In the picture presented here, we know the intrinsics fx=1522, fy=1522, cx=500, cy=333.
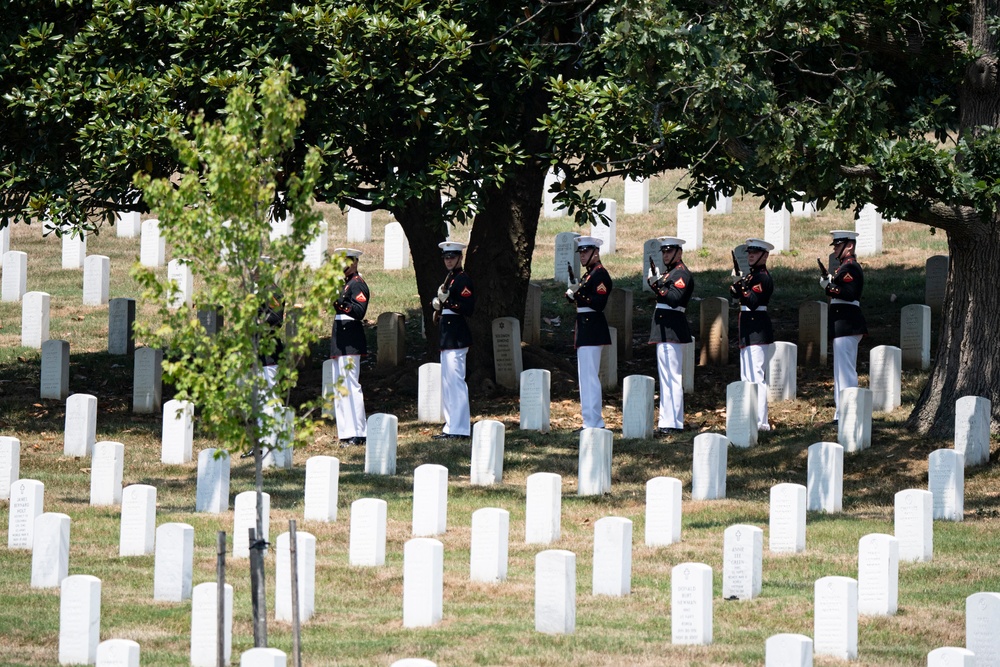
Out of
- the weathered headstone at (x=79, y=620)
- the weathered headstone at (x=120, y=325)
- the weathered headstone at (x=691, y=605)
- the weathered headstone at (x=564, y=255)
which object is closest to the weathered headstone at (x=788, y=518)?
the weathered headstone at (x=691, y=605)

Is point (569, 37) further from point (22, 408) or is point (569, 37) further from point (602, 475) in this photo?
point (22, 408)

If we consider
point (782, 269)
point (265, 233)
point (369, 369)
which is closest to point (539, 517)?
point (265, 233)

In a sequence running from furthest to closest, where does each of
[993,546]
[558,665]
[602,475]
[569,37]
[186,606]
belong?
[569,37] → [602,475] → [993,546] → [186,606] → [558,665]

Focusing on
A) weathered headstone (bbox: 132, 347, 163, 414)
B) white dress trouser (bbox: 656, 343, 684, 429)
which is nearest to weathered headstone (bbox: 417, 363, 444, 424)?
white dress trouser (bbox: 656, 343, 684, 429)

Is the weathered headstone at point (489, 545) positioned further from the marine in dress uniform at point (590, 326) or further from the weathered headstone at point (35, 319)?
the weathered headstone at point (35, 319)

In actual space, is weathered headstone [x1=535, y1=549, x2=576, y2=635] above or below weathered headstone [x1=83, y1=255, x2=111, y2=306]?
below

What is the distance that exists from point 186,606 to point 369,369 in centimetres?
974

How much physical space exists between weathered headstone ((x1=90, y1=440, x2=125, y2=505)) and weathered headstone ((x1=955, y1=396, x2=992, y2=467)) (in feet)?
24.5

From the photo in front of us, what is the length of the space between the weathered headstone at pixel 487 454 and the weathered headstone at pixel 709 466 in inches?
74.0

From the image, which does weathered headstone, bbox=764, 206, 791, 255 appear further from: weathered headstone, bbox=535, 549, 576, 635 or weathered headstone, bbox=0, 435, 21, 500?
weathered headstone, bbox=535, 549, 576, 635

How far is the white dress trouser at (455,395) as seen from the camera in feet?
53.3

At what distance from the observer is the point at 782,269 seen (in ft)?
→ 77.9

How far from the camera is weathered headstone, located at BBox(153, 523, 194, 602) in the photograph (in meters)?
9.89

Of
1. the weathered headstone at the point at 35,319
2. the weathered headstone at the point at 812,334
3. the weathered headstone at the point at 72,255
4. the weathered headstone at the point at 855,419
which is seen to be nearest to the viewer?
the weathered headstone at the point at 855,419
